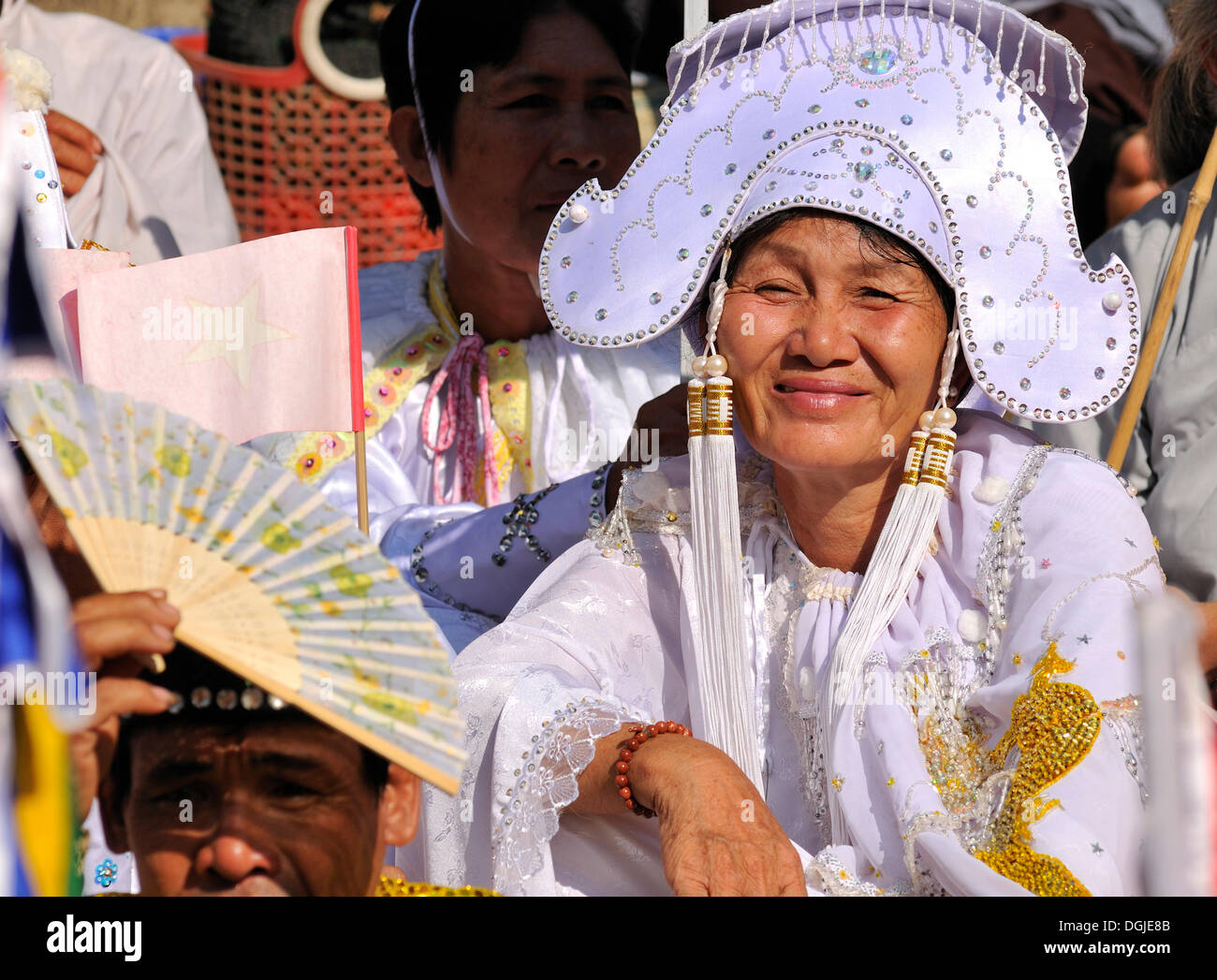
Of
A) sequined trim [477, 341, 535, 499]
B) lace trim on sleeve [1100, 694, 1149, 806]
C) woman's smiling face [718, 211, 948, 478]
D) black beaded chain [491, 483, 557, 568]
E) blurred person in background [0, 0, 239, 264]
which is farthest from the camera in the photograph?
blurred person in background [0, 0, 239, 264]

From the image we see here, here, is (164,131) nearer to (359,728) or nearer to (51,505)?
(51,505)

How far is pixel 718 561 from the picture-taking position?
239cm

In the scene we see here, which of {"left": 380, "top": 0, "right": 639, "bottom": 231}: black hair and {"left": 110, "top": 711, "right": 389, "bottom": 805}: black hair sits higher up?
{"left": 380, "top": 0, "right": 639, "bottom": 231}: black hair

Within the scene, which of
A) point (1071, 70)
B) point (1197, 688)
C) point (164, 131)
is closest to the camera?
point (1197, 688)

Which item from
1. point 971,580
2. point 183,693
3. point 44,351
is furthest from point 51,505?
point 971,580

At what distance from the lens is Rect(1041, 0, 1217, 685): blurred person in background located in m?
3.00

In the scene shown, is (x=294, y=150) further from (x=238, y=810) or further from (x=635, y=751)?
(x=238, y=810)

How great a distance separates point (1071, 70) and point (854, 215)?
1.55ft

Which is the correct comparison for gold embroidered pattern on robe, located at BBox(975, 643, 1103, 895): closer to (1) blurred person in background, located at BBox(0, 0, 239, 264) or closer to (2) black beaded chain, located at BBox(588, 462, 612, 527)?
(2) black beaded chain, located at BBox(588, 462, 612, 527)

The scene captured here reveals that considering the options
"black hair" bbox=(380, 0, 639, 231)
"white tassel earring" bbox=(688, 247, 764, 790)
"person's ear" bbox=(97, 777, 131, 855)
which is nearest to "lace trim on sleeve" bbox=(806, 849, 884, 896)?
"white tassel earring" bbox=(688, 247, 764, 790)

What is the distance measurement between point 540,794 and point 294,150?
3403 millimetres

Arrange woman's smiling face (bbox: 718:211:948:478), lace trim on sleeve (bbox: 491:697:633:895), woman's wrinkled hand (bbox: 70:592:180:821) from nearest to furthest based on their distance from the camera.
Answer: woman's wrinkled hand (bbox: 70:592:180:821)
lace trim on sleeve (bbox: 491:697:633:895)
woman's smiling face (bbox: 718:211:948:478)

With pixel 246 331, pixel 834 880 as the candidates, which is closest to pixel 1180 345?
pixel 834 880

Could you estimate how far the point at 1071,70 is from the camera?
2.46 metres
